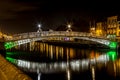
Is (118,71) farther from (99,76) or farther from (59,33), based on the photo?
(59,33)

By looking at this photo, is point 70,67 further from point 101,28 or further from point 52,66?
point 101,28

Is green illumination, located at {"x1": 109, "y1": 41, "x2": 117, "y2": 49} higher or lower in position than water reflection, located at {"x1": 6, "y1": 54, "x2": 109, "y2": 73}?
higher

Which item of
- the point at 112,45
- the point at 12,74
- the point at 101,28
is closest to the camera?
the point at 12,74

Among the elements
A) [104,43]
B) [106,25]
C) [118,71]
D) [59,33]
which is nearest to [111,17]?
[106,25]

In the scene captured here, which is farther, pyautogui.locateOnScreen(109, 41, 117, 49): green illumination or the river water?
pyautogui.locateOnScreen(109, 41, 117, 49): green illumination

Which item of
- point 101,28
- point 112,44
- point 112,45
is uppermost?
point 101,28

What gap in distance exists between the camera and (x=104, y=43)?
46.0 metres

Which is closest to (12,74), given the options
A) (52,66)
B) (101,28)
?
(52,66)

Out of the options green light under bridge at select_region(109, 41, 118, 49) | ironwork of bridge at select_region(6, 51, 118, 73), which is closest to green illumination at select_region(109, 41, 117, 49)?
green light under bridge at select_region(109, 41, 118, 49)

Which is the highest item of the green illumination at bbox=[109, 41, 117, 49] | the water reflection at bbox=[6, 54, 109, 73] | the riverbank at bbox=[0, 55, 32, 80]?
the riverbank at bbox=[0, 55, 32, 80]

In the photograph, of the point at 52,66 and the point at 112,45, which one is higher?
the point at 112,45

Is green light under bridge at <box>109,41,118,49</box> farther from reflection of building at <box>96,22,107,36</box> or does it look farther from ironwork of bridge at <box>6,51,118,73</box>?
reflection of building at <box>96,22,107,36</box>

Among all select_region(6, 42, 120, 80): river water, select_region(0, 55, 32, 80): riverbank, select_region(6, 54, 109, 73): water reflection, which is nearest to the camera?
select_region(0, 55, 32, 80): riverbank

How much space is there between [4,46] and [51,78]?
2025cm
